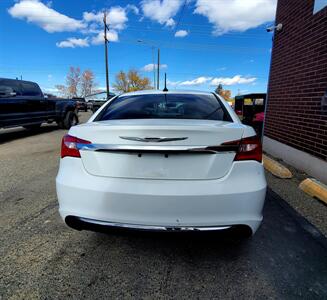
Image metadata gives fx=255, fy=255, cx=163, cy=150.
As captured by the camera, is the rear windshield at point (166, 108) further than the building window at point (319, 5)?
No

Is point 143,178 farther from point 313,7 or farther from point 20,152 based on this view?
point 20,152

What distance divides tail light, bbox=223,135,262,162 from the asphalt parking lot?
612 mm

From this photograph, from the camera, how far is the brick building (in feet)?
15.2

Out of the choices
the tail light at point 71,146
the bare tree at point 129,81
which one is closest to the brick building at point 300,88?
the tail light at point 71,146

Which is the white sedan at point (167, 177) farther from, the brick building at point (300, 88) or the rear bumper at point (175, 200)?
the brick building at point (300, 88)

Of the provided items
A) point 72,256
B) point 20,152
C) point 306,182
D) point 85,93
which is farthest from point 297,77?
point 85,93

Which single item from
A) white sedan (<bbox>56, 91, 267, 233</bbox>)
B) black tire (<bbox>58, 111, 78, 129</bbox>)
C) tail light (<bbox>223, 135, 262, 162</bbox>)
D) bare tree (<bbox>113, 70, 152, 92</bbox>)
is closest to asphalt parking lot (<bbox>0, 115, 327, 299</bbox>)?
white sedan (<bbox>56, 91, 267, 233</bbox>)

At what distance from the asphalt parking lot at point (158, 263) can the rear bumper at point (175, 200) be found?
0.12m

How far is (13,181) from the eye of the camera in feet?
14.5

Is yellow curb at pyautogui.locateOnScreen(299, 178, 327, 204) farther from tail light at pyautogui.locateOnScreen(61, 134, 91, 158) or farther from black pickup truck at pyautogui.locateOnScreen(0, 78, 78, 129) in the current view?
black pickup truck at pyautogui.locateOnScreen(0, 78, 78, 129)

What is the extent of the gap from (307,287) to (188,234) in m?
1.01

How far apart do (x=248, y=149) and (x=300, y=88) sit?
14.4 feet

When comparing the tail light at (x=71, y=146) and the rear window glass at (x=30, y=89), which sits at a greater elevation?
the rear window glass at (x=30, y=89)

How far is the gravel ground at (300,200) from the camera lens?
308cm
